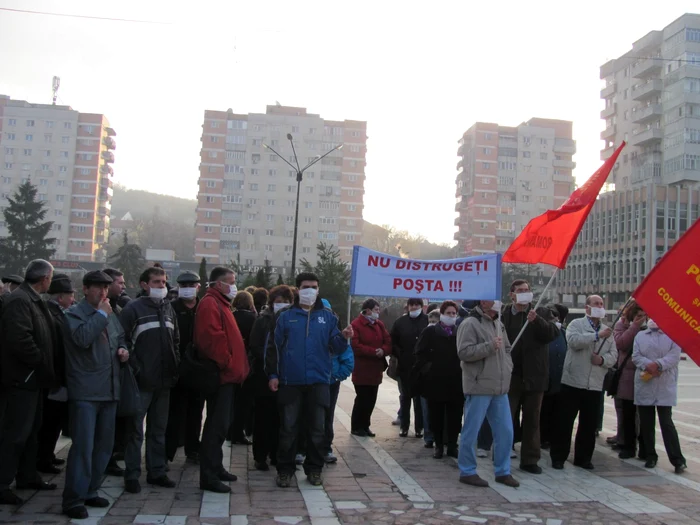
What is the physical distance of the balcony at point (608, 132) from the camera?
9406 centimetres

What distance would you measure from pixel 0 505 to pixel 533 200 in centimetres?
10953

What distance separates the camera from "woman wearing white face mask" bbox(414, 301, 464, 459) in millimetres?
8500

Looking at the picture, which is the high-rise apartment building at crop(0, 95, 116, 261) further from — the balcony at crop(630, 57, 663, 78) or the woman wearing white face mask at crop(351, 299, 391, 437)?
the woman wearing white face mask at crop(351, 299, 391, 437)

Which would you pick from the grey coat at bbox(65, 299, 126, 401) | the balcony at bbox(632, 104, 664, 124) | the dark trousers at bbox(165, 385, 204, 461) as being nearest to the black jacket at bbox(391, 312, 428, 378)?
the dark trousers at bbox(165, 385, 204, 461)

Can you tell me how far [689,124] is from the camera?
80.1 meters

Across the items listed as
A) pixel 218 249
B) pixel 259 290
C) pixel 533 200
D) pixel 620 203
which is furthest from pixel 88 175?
pixel 259 290

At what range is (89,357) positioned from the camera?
19.5 feet

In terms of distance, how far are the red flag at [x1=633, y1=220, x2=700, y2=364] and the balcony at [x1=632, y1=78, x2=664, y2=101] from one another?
86.7 metres

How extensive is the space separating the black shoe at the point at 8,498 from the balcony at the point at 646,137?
8951cm

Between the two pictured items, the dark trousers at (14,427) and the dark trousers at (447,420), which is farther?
the dark trousers at (447,420)

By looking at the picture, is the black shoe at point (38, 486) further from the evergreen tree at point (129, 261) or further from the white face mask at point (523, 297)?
the evergreen tree at point (129, 261)

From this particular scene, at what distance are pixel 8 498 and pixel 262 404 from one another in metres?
2.76

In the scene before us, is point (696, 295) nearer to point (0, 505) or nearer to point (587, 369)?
point (587, 369)

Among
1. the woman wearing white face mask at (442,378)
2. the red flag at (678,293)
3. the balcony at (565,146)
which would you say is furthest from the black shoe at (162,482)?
the balcony at (565,146)
